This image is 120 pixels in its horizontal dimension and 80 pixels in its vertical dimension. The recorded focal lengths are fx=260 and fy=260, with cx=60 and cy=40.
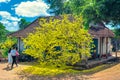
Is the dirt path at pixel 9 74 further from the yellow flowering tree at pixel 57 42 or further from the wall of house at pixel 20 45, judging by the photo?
the wall of house at pixel 20 45

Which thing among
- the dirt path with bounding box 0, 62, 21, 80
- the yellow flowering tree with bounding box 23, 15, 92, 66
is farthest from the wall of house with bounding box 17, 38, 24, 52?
the yellow flowering tree with bounding box 23, 15, 92, 66

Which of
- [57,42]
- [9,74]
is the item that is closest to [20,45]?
[57,42]

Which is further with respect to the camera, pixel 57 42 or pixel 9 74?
pixel 57 42

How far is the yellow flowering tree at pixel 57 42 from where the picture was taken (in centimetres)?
2020

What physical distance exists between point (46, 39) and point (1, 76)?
14.6ft

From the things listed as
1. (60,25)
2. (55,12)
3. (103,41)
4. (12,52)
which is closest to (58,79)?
(60,25)

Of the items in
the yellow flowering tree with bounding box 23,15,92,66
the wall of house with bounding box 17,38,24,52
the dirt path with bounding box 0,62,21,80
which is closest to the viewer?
the dirt path with bounding box 0,62,21,80

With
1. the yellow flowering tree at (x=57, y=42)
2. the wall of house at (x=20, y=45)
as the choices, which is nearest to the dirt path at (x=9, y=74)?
the yellow flowering tree at (x=57, y=42)

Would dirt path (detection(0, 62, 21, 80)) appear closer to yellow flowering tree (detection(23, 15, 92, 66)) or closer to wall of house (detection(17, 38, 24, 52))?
yellow flowering tree (detection(23, 15, 92, 66))

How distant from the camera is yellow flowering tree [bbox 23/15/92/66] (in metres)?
20.2

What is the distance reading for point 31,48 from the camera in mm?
20578

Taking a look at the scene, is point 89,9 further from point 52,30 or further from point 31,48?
point 31,48

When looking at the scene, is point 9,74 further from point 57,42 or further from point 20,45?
point 20,45

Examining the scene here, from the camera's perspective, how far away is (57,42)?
20297mm
